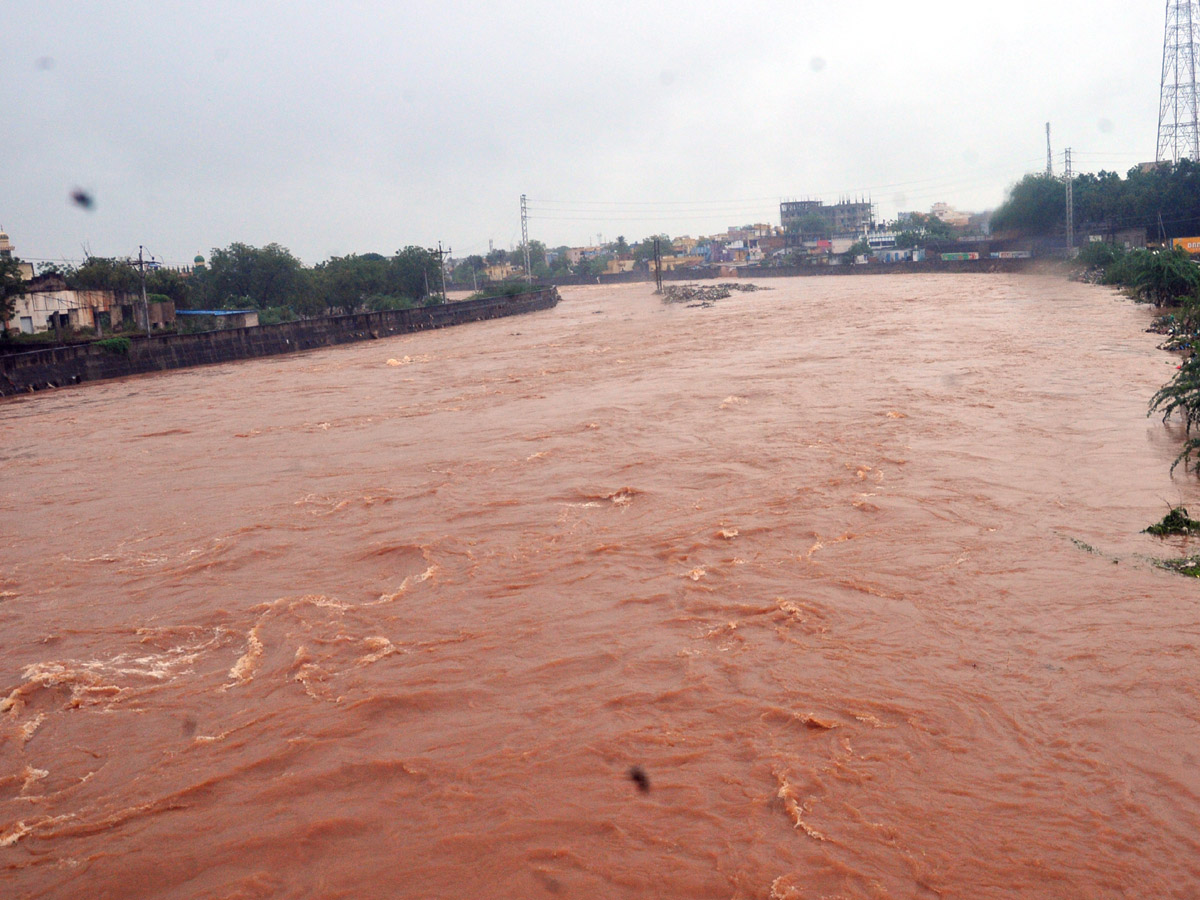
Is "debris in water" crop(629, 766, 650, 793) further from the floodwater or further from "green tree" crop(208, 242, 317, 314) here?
"green tree" crop(208, 242, 317, 314)

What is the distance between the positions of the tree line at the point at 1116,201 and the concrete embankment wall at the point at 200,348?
36022 millimetres

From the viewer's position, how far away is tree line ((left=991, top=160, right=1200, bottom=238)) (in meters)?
48.2

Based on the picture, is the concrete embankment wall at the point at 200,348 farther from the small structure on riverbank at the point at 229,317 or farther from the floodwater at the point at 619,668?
the floodwater at the point at 619,668

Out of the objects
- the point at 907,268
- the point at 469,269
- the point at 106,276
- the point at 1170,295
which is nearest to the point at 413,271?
the point at 106,276

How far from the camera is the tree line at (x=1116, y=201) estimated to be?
158ft

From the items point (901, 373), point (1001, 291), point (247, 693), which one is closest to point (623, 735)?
point (247, 693)

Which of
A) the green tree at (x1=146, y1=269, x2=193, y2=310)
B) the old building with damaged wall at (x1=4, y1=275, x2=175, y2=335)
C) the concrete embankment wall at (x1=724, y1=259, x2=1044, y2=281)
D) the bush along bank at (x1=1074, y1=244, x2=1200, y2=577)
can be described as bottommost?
the bush along bank at (x1=1074, y1=244, x2=1200, y2=577)

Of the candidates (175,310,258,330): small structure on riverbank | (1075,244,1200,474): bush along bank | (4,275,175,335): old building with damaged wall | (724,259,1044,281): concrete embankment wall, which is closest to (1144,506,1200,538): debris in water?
(1075,244,1200,474): bush along bank

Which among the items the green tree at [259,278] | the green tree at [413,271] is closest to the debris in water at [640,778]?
the green tree at [259,278]

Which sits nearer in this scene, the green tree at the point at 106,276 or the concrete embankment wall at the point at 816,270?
the green tree at the point at 106,276

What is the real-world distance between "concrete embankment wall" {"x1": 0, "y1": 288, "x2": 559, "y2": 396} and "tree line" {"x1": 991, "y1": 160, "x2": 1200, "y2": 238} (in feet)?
118

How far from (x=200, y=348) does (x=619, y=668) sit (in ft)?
89.6

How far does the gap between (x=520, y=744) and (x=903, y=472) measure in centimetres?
609

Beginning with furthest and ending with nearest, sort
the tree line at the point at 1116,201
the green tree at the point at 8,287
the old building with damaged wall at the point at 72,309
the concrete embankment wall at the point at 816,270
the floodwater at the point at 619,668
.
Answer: the concrete embankment wall at the point at 816,270 → the tree line at the point at 1116,201 → the old building with damaged wall at the point at 72,309 → the green tree at the point at 8,287 → the floodwater at the point at 619,668
